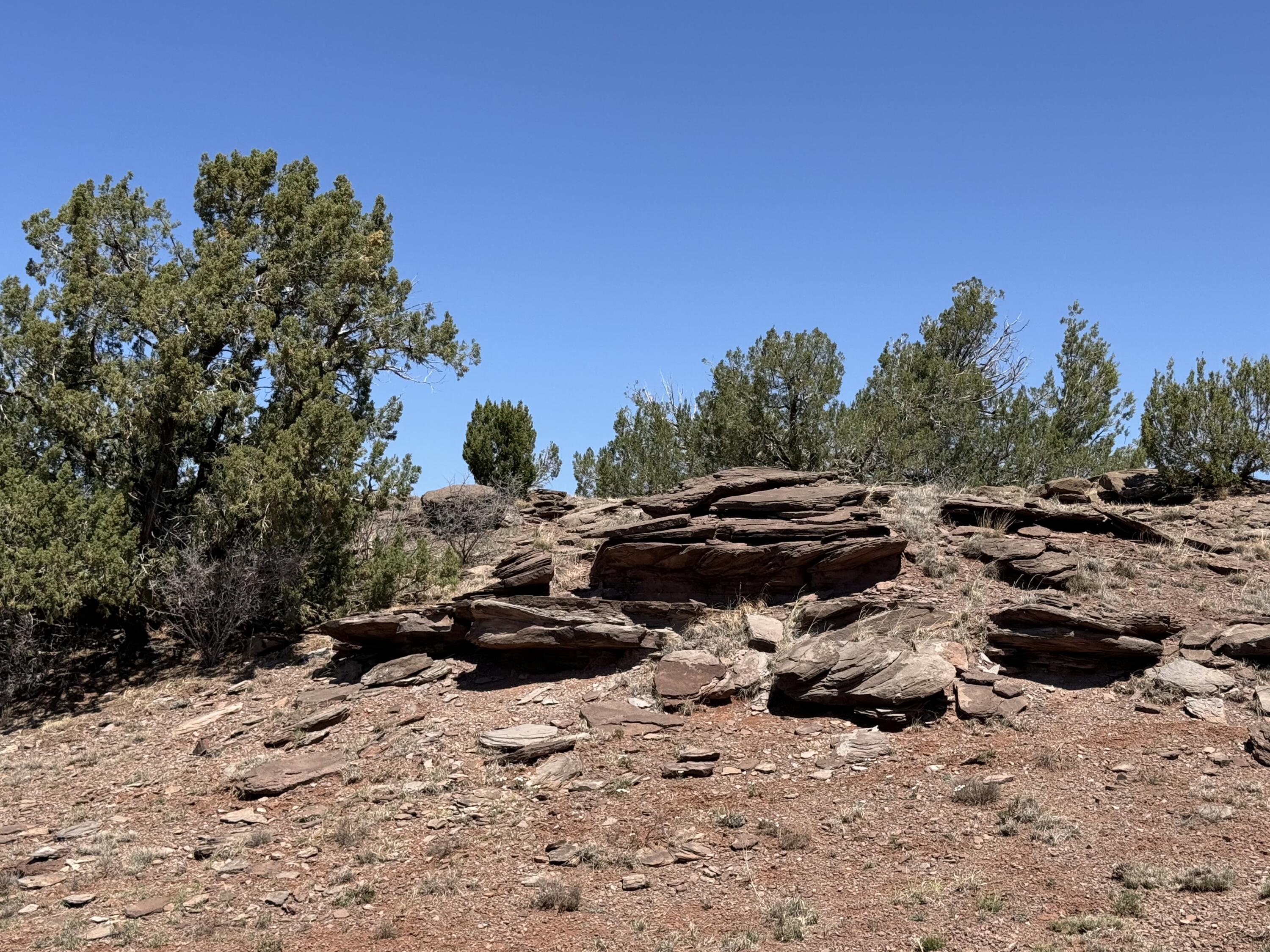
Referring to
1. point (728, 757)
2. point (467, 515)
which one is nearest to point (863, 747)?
point (728, 757)

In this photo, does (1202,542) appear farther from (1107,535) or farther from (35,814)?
(35,814)

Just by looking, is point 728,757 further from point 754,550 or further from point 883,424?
point 883,424

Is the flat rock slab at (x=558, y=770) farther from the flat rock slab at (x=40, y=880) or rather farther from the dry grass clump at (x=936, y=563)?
the dry grass clump at (x=936, y=563)

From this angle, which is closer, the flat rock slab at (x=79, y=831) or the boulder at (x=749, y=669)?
the flat rock slab at (x=79, y=831)

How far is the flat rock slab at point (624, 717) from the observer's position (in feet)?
38.3

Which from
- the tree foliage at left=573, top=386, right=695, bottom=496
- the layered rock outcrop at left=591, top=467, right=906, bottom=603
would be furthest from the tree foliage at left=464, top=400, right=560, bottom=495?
the layered rock outcrop at left=591, top=467, right=906, bottom=603

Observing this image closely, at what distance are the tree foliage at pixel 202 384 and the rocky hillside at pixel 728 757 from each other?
2.39 m

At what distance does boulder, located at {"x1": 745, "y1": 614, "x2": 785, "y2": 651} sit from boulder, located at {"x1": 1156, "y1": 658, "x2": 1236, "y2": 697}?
4.53 metres

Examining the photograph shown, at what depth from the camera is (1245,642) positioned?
11.4 m

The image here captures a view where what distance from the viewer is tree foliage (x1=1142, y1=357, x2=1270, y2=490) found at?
19406 millimetres

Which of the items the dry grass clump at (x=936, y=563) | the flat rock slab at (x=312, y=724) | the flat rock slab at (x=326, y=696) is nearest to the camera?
the flat rock slab at (x=312, y=724)

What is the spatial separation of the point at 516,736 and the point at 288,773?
2758 millimetres

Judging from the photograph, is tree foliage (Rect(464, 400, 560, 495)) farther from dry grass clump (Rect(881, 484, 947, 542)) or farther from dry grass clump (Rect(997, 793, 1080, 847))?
dry grass clump (Rect(997, 793, 1080, 847))

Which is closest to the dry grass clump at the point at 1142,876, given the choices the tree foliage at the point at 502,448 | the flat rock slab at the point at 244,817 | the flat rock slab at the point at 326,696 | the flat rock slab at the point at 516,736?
the flat rock slab at the point at 516,736
